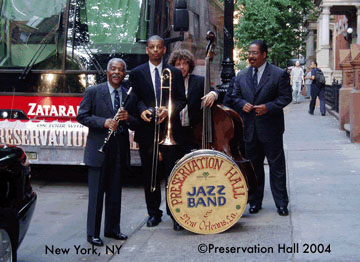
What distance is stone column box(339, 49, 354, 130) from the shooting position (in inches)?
649

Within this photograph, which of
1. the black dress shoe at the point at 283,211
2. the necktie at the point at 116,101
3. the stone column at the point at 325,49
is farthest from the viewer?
the stone column at the point at 325,49

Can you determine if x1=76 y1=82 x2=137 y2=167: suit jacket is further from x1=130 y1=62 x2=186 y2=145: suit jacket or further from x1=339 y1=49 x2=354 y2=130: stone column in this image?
x1=339 y1=49 x2=354 y2=130: stone column

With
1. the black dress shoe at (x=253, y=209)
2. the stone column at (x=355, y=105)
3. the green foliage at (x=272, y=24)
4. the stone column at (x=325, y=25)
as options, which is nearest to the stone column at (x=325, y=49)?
the stone column at (x=325, y=25)

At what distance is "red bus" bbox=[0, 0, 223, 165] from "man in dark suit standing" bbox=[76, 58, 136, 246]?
9.75ft

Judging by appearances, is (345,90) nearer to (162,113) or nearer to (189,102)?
(189,102)

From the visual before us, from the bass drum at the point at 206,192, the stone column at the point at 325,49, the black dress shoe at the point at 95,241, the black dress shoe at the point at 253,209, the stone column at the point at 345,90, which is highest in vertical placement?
the stone column at the point at 325,49

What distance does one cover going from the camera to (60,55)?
31.7ft

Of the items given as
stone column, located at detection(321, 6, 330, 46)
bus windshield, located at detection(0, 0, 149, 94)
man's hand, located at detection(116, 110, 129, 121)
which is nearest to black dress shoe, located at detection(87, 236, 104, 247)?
man's hand, located at detection(116, 110, 129, 121)

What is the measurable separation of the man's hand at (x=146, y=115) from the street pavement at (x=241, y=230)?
1.23m

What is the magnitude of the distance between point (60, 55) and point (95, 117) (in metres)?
3.68

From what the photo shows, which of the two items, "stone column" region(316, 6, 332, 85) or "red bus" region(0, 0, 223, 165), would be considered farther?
"stone column" region(316, 6, 332, 85)

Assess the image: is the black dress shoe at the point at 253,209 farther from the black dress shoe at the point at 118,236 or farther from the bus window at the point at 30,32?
the bus window at the point at 30,32

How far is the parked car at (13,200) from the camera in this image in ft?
15.7

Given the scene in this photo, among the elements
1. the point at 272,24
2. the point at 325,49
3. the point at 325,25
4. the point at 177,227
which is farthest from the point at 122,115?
the point at 325,25
